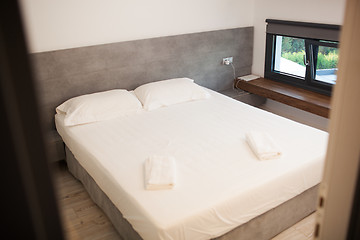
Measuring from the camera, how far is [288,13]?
3863 millimetres

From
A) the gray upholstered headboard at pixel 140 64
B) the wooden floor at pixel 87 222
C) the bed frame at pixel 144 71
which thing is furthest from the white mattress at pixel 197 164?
the gray upholstered headboard at pixel 140 64

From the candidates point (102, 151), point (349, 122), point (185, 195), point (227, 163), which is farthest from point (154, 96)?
point (349, 122)

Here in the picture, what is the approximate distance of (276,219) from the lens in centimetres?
229

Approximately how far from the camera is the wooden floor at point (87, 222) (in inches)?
93.9

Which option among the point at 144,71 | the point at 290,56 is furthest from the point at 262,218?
the point at 290,56

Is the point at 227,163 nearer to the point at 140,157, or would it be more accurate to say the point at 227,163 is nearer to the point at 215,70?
the point at 140,157

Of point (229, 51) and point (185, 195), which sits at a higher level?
point (229, 51)

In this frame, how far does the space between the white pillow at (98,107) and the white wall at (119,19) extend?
1.77 ft

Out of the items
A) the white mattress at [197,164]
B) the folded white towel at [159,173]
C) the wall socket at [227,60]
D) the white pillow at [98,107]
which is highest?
the wall socket at [227,60]

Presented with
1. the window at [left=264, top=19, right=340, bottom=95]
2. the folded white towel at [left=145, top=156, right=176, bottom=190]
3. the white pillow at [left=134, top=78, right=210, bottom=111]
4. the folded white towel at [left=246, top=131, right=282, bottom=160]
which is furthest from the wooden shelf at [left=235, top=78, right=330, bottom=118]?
the folded white towel at [left=145, top=156, right=176, bottom=190]

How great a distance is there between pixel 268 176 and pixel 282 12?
244 cm

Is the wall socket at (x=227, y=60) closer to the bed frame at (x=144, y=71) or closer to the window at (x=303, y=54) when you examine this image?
the bed frame at (x=144, y=71)

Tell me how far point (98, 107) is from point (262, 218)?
1723 millimetres

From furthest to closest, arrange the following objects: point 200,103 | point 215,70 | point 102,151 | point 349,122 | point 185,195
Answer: point 215,70 < point 200,103 < point 102,151 < point 185,195 < point 349,122
